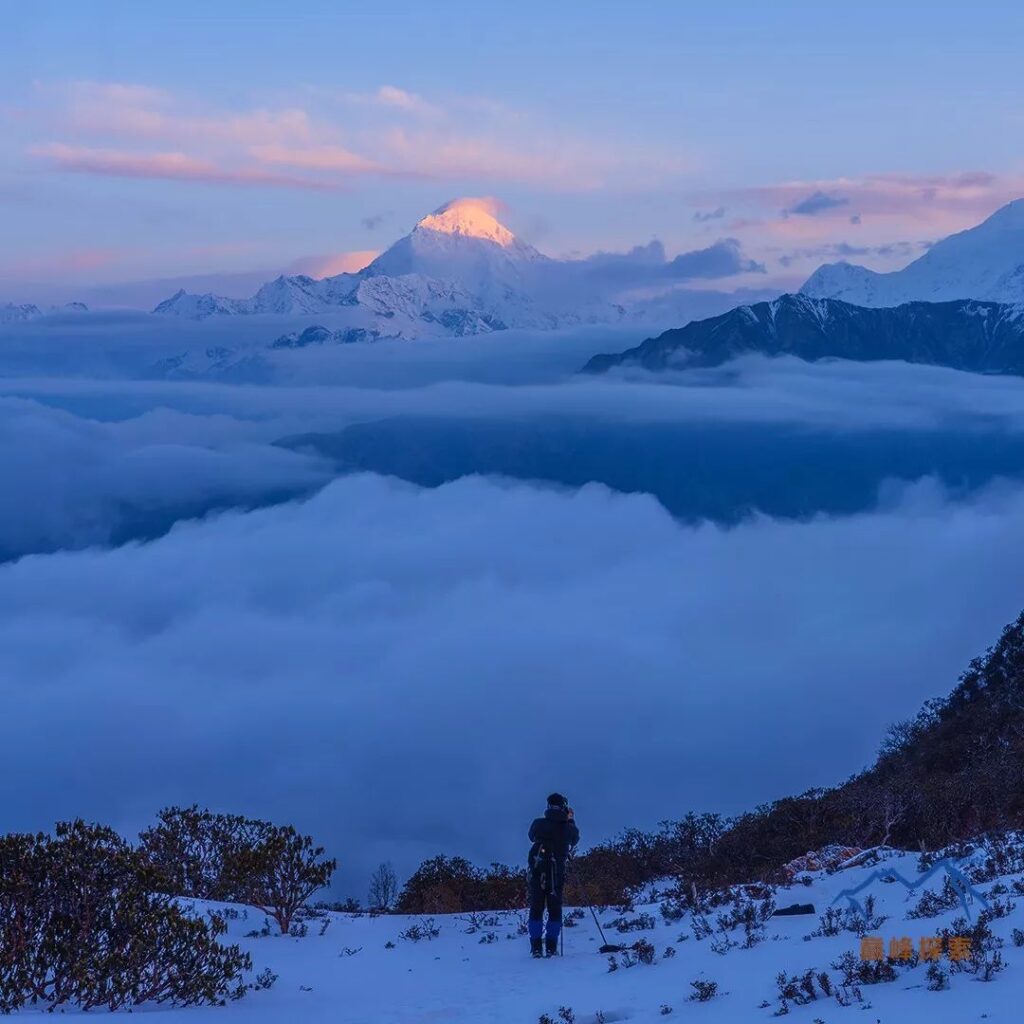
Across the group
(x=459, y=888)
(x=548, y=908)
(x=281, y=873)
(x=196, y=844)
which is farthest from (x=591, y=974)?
(x=196, y=844)

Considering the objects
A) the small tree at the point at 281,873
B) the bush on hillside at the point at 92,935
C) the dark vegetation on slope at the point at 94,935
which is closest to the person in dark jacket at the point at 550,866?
the dark vegetation on slope at the point at 94,935

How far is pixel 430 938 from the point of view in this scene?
1669 cm

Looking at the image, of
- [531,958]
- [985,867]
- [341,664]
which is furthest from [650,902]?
[341,664]

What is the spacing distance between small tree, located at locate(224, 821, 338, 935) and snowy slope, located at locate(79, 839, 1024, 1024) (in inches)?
17.5

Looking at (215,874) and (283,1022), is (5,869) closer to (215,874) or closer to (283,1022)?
(283,1022)

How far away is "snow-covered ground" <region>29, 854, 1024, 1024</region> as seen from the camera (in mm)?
9656

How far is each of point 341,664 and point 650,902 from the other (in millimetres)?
174979

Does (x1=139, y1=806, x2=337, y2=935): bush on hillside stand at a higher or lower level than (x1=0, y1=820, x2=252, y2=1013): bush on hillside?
lower

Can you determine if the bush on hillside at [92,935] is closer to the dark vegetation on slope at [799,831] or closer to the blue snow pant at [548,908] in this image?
the blue snow pant at [548,908]

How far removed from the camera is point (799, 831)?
2162cm

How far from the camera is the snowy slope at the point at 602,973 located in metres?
9.69

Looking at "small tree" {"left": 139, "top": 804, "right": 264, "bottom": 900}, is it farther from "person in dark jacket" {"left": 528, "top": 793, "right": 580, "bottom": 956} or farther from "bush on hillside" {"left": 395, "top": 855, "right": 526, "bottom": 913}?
"person in dark jacket" {"left": 528, "top": 793, "right": 580, "bottom": 956}

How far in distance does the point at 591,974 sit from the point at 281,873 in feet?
19.3

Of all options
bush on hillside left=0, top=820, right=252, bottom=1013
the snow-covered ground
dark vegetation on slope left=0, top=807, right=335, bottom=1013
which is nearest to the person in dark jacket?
the snow-covered ground
